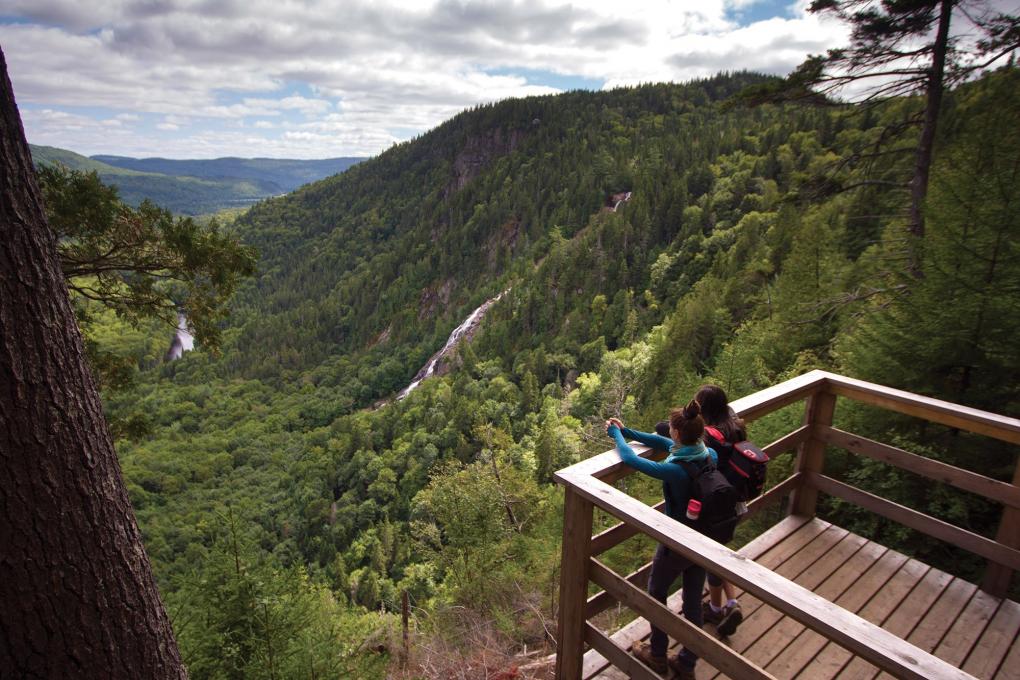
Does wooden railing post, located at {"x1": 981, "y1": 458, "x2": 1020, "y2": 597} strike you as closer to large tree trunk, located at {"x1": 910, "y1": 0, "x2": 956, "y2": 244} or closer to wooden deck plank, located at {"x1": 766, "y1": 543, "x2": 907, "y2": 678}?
wooden deck plank, located at {"x1": 766, "y1": 543, "x2": 907, "y2": 678}

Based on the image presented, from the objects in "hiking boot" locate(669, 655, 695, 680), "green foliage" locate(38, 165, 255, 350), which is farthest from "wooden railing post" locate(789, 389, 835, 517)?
"green foliage" locate(38, 165, 255, 350)

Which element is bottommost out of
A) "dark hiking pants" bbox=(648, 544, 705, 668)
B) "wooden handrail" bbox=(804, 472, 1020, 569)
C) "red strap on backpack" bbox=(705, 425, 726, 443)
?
"dark hiking pants" bbox=(648, 544, 705, 668)

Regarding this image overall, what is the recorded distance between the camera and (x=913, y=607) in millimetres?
2756

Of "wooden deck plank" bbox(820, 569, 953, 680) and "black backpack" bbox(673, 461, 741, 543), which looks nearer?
"black backpack" bbox(673, 461, 741, 543)

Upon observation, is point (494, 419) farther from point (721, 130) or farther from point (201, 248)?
point (721, 130)

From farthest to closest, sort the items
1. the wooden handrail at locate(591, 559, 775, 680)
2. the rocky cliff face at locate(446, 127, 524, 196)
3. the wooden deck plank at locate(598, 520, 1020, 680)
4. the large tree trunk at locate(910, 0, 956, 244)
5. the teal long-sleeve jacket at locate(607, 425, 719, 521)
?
1. the rocky cliff face at locate(446, 127, 524, 196)
2. the large tree trunk at locate(910, 0, 956, 244)
3. the wooden deck plank at locate(598, 520, 1020, 680)
4. the teal long-sleeve jacket at locate(607, 425, 719, 521)
5. the wooden handrail at locate(591, 559, 775, 680)

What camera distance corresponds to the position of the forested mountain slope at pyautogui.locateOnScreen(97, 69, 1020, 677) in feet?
14.8

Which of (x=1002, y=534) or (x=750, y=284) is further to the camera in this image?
(x=750, y=284)

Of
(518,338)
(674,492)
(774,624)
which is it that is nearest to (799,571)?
(774,624)

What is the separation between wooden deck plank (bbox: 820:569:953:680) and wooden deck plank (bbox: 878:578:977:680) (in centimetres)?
2

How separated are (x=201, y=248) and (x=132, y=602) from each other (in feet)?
17.0

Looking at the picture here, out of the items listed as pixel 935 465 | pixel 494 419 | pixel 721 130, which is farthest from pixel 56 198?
pixel 721 130

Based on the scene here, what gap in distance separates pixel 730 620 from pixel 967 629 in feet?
3.88

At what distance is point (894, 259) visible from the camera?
6020 millimetres
